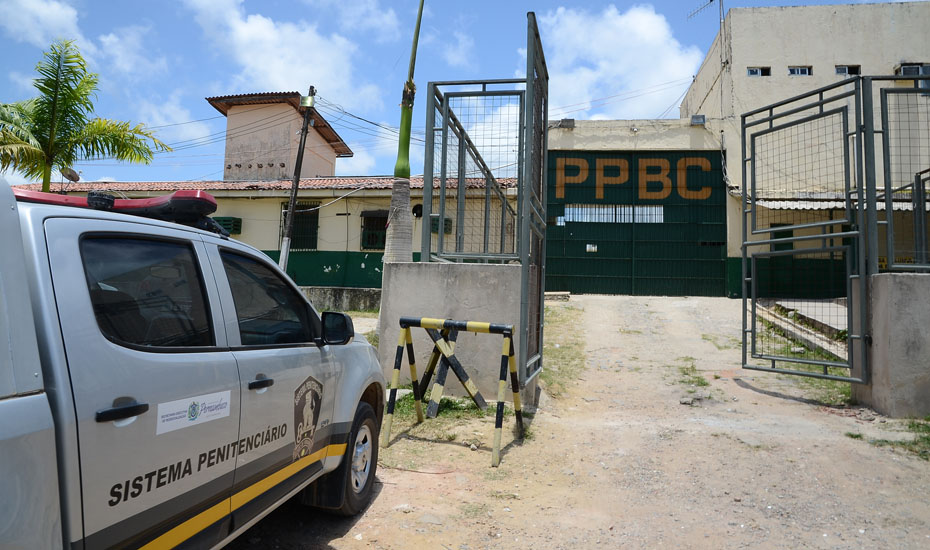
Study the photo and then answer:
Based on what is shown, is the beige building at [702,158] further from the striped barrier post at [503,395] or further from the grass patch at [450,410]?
the striped barrier post at [503,395]

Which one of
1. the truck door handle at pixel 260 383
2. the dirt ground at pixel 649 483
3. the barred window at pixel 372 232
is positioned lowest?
the dirt ground at pixel 649 483

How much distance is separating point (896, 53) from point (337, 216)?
19898mm

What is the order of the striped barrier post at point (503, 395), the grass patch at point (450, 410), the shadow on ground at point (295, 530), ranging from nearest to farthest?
the shadow on ground at point (295, 530) → the striped barrier post at point (503, 395) → the grass patch at point (450, 410)

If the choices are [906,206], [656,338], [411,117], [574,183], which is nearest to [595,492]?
[656,338]

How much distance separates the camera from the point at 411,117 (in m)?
10.1

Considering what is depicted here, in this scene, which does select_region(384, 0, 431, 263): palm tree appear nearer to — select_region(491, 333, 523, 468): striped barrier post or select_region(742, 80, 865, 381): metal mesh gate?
select_region(491, 333, 523, 468): striped barrier post

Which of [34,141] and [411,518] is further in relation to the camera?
[34,141]

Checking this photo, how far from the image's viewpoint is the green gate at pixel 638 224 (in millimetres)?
17734

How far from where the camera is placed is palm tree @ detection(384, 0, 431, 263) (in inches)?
334

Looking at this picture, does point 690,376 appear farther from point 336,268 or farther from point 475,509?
point 336,268

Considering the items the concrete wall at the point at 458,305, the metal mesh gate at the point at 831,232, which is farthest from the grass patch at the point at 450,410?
the metal mesh gate at the point at 831,232

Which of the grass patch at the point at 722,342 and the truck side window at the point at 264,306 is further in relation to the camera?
the grass patch at the point at 722,342

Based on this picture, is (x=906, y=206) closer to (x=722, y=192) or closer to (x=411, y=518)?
(x=722, y=192)

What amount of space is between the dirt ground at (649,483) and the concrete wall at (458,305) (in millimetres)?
707
